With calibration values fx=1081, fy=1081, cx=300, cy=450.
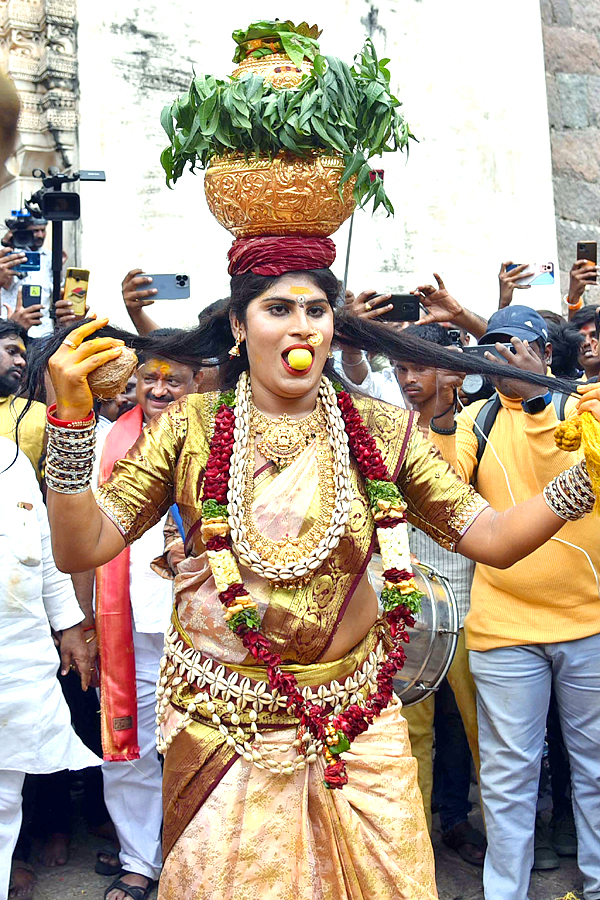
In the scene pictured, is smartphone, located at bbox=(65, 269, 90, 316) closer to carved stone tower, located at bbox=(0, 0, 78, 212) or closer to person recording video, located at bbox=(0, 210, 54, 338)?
person recording video, located at bbox=(0, 210, 54, 338)

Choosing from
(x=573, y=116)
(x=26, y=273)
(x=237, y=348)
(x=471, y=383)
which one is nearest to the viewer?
(x=237, y=348)

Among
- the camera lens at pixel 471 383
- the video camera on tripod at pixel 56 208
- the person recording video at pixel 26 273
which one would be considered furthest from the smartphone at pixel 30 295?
the camera lens at pixel 471 383

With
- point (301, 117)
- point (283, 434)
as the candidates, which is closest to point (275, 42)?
point (301, 117)

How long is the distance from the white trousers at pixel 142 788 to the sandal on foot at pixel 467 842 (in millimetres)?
1278

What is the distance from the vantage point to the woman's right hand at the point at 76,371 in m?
2.41

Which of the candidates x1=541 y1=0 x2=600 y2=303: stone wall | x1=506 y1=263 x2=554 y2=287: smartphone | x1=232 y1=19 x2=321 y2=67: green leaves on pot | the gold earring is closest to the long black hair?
the gold earring

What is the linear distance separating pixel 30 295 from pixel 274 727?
3766 millimetres

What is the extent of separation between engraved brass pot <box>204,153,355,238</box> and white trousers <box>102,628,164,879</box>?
2.28 metres

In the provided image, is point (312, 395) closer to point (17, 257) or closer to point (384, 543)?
point (384, 543)

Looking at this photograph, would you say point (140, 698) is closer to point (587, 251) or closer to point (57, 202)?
point (57, 202)

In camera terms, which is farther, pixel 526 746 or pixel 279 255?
pixel 526 746

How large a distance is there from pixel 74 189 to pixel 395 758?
4876mm

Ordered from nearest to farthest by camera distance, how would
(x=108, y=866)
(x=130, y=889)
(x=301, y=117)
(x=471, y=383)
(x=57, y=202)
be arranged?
(x=301, y=117) → (x=471, y=383) → (x=130, y=889) → (x=108, y=866) → (x=57, y=202)

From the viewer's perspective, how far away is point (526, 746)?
4.09 metres
